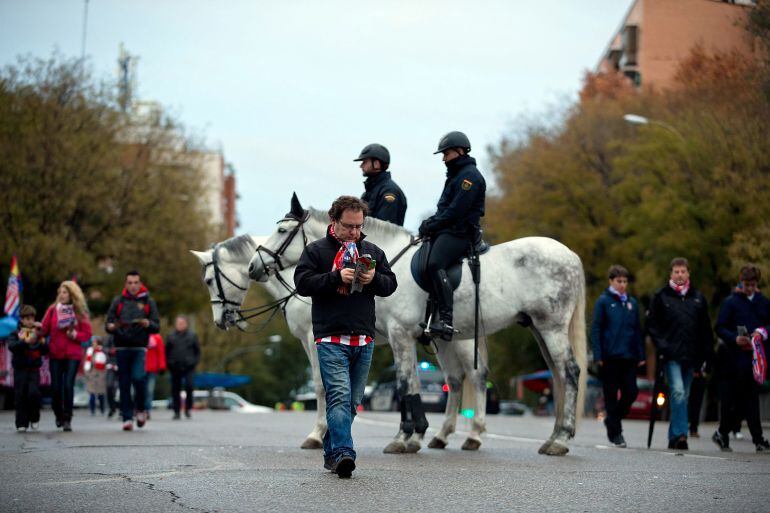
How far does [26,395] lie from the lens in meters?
18.6

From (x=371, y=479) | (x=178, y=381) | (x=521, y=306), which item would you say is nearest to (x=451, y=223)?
(x=521, y=306)

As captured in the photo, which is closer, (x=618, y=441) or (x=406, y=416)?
(x=406, y=416)

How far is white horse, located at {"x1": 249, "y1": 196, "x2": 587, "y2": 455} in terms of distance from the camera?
13734 millimetres

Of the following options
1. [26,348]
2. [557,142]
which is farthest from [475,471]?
[557,142]

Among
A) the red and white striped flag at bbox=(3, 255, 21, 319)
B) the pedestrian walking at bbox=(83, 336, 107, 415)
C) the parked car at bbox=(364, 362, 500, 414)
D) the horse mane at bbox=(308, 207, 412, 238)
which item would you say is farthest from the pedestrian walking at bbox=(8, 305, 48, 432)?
the parked car at bbox=(364, 362, 500, 414)

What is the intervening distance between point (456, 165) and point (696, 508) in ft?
20.2

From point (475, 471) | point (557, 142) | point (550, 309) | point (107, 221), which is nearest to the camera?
point (475, 471)

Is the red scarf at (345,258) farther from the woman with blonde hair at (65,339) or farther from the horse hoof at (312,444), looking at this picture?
the woman with blonde hair at (65,339)

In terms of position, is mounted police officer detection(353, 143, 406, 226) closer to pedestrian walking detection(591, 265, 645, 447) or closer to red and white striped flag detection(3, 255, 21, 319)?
pedestrian walking detection(591, 265, 645, 447)

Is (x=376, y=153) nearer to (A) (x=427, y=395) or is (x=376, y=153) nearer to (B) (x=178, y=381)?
(B) (x=178, y=381)

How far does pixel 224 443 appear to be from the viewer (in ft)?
51.2

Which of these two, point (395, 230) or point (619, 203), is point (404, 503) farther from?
point (619, 203)

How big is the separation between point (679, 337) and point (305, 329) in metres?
4.26

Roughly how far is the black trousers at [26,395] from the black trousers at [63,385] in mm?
330
